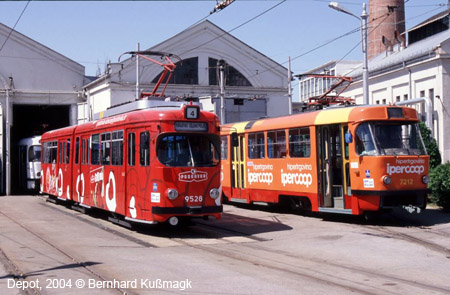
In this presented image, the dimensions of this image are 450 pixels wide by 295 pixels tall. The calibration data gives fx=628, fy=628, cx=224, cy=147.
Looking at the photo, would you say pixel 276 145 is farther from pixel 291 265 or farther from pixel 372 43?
pixel 372 43

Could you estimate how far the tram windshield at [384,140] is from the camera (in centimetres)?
1595

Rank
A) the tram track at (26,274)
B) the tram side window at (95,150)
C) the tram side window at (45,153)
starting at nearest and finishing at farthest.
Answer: the tram track at (26,274) → the tram side window at (95,150) → the tram side window at (45,153)

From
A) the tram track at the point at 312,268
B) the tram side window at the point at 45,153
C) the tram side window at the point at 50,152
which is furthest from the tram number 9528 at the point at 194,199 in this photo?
the tram side window at the point at 45,153

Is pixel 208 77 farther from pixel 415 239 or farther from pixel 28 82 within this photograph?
pixel 415 239

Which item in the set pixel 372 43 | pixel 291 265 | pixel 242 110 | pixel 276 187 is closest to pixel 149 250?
pixel 291 265

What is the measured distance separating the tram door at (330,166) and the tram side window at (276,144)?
205cm

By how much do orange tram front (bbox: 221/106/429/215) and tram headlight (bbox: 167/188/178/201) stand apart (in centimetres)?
341

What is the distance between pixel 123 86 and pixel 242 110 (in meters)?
7.86

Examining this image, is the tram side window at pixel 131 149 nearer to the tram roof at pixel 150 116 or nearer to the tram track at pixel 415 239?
the tram roof at pixel 150 116

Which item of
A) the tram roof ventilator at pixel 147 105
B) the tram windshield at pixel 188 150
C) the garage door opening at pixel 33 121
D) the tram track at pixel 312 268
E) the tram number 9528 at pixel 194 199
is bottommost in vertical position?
the tram track at pixel 312 268

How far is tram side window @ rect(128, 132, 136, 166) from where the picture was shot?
15414 millimetres

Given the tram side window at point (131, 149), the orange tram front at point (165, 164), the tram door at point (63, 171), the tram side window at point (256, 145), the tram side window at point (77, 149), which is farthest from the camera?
the tram door at point (63, 171)

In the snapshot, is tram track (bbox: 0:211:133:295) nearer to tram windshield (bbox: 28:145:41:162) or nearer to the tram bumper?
the tram bumper

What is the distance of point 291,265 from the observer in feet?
35.8
